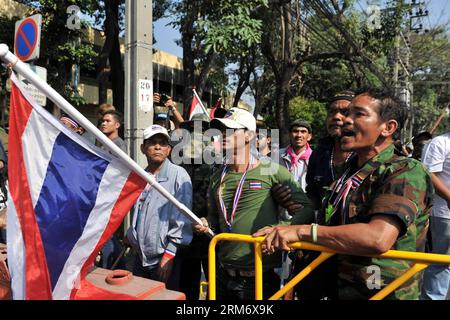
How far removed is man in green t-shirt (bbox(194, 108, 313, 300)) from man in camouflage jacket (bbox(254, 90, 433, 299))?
0.51 m

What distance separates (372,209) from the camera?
170cm

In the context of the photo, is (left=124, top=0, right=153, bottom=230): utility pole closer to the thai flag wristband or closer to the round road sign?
the round road sign

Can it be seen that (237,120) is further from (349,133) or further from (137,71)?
(137,71)

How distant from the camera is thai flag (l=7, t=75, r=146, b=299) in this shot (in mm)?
1709

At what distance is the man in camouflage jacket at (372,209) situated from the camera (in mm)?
1664

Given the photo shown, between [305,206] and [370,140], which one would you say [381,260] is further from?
[305,206]

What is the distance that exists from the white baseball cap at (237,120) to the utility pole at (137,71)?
1.28 meters

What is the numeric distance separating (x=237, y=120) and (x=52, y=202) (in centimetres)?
136

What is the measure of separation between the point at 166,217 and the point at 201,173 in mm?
A: 814

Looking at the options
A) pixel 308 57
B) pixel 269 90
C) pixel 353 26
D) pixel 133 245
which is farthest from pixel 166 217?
pixel 269 90

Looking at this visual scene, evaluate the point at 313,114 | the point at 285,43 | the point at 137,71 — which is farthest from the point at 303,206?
the point at 313,114

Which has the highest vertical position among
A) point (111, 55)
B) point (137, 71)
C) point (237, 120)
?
point (111, 55)

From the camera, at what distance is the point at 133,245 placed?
3.03 m
